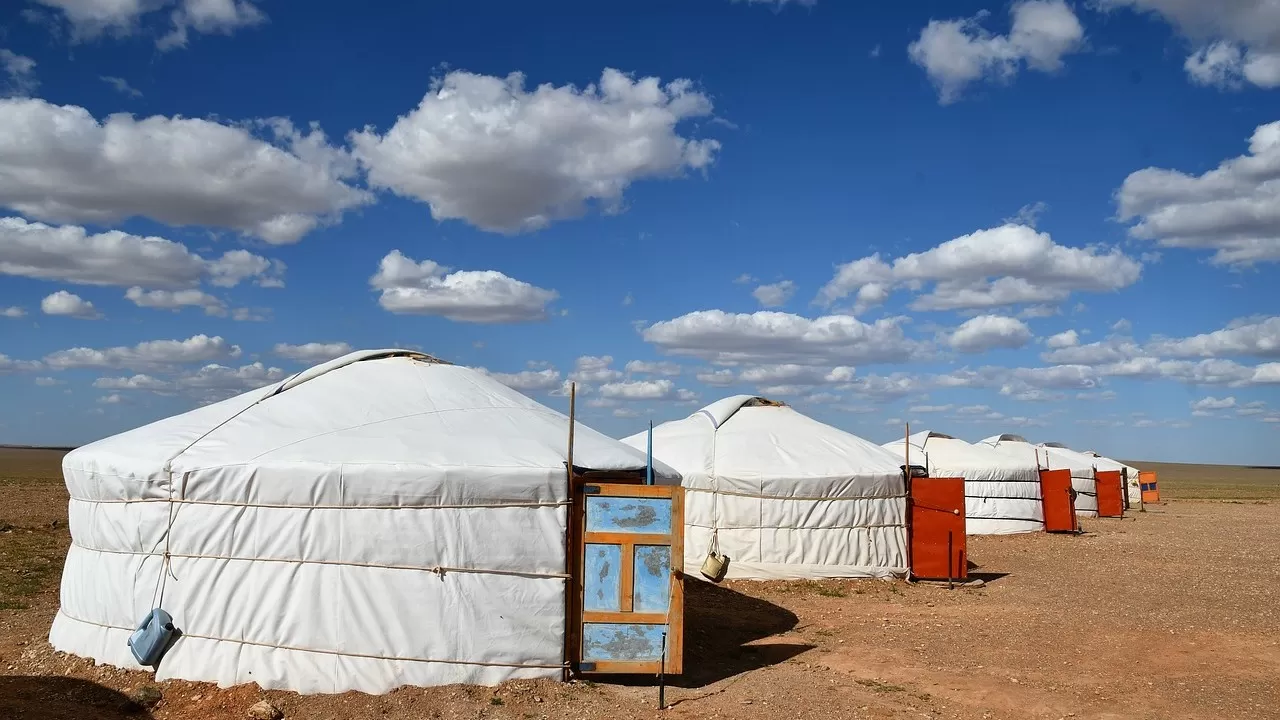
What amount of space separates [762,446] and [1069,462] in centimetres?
1840

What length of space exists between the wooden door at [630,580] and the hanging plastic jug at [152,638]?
125 inches

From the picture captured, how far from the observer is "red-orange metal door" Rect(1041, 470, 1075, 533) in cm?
2052

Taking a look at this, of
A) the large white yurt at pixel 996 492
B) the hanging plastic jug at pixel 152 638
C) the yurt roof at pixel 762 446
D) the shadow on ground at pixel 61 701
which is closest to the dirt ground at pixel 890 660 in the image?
the shadow on ground at pixel 61 701

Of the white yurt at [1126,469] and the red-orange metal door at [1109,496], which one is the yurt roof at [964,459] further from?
the white yurt at [1126,469]

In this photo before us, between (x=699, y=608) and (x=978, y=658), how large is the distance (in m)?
3.27

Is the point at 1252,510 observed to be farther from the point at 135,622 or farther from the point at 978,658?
the point at 135,622

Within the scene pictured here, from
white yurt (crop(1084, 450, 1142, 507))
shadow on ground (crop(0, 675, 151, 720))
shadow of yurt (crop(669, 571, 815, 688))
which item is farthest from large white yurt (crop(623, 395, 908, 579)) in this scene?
white yurt (crop(1084, 450, 1142, 507))

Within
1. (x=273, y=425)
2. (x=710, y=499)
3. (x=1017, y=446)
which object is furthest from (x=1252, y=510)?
(x=273, y=425)

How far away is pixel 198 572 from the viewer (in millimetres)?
7012

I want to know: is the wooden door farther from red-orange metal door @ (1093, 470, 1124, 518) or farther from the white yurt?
the white yurt

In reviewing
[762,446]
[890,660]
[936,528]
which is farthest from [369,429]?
[936,528]

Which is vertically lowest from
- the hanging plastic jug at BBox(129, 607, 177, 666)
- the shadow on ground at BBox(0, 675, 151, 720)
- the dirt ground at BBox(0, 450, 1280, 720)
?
the shadow on ground at BBox(0, 675, 151, 720)

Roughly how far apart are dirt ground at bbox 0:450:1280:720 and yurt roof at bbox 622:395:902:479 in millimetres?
1684

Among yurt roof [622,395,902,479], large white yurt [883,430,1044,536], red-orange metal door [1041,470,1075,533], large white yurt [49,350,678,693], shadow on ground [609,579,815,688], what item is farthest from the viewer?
red-orange metal door [1041,470,1075,533]
